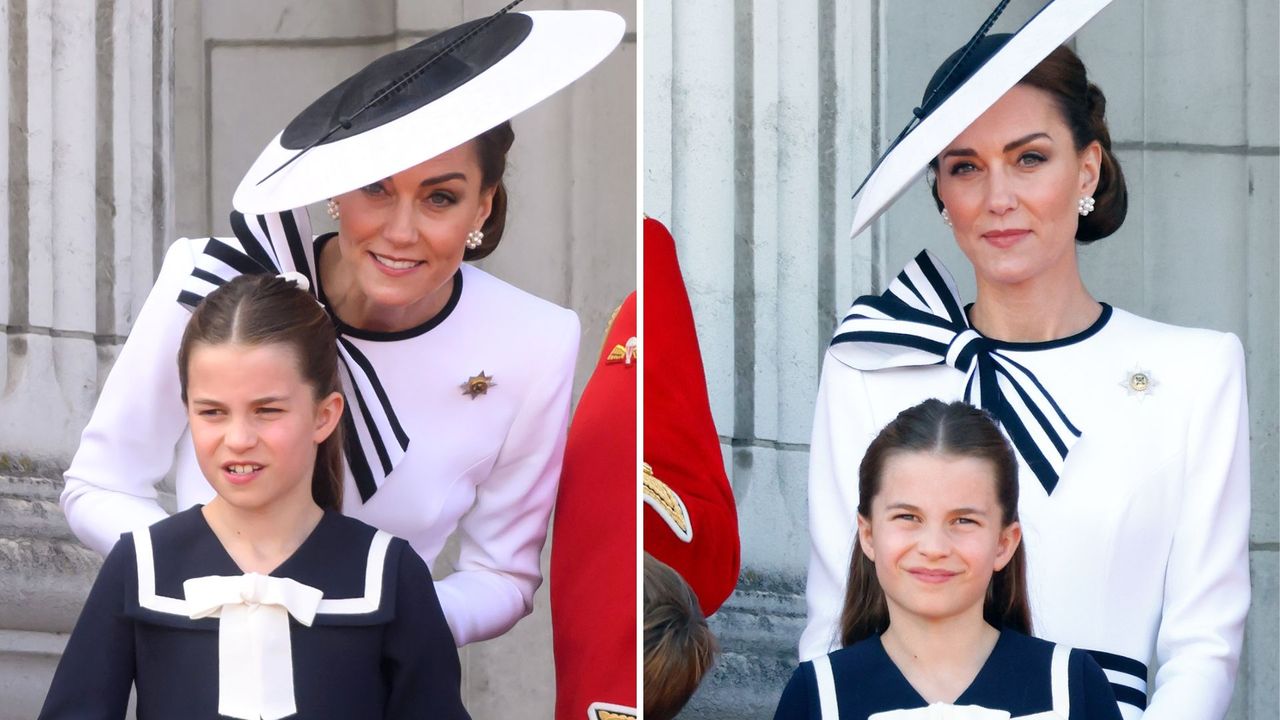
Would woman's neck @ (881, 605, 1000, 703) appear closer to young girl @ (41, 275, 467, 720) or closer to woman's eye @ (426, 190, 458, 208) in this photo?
young girl @ (41, 275, 467, 720)

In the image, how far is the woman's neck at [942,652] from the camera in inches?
95.8

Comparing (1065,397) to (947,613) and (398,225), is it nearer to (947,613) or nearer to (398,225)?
(947,613)

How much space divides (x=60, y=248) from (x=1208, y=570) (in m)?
1.71

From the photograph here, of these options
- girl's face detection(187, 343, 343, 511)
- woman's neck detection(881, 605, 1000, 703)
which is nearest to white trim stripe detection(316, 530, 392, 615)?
girl's face detection(187, 343, 343, 511)

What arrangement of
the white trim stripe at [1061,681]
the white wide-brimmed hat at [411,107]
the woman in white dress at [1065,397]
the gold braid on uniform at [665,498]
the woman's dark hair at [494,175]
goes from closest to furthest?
the white trim stripe at [1061,681]
the woman in white dress at [1065,397]
the white wide-brimmed hat at [411,107]
the woman's dark hair at [494,175]
the gold braid on uniform at [665,498]

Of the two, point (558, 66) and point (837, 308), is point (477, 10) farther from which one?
point (837, 308)

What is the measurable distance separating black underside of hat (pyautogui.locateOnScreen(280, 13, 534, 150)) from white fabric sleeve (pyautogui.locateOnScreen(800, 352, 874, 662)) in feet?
2.33

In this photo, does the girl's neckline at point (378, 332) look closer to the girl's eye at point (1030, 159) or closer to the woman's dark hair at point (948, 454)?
the woman's dark hair at point (948, 454)

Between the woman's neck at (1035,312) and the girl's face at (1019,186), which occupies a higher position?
the girl's face at (1019,186)

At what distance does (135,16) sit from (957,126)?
1.24 m

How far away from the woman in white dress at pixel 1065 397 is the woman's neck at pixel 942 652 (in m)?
0.11

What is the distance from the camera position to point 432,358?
8.82 feet

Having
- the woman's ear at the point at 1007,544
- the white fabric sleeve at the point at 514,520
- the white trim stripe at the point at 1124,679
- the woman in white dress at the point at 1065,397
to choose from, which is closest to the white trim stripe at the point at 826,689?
the woman in white dress at the point at 1065,397

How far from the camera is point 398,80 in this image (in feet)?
8.82
